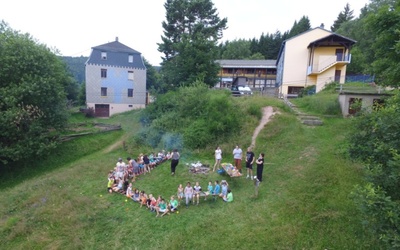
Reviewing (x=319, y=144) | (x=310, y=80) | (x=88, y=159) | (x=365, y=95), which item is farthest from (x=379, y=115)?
(x=310, y=80)

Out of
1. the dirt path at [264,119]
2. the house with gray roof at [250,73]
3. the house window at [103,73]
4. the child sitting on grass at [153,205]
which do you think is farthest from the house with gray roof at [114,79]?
the child sitting on grass at [153,205]

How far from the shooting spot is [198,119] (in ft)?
60.5

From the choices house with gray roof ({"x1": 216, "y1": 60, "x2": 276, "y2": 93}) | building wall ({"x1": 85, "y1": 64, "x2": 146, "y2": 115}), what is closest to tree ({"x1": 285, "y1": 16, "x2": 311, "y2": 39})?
house with gray roof ({"x1": 216, "y1": 60, "x2": 276, "y2": 93})

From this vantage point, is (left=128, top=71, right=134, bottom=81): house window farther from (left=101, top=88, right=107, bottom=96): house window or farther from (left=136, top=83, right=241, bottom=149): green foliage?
(left=136, top=83, right=241, bottom=149): green foliage

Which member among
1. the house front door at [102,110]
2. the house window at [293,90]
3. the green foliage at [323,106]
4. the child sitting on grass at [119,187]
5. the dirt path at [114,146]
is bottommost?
the child sitting on grass at [119,187]

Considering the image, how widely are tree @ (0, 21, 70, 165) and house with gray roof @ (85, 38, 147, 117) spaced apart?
11375mm

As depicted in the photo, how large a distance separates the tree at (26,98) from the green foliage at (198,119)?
717 cm

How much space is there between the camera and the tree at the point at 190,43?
993 inches

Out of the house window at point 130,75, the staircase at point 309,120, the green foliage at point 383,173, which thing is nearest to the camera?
the green foliage at point 383,173

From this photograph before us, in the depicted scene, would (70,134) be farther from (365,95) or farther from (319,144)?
(365,95)

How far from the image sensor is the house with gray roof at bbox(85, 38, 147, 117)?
30828 millimetres

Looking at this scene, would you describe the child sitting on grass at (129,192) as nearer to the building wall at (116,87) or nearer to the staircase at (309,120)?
the staircase at (309,120)

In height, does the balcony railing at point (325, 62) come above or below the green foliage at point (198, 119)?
above

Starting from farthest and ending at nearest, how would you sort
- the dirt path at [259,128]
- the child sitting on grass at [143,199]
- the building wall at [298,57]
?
1. the building wall at [298,57]
2. the dirt path at [259,128]
3. the child sitting on grass at [143,199]
